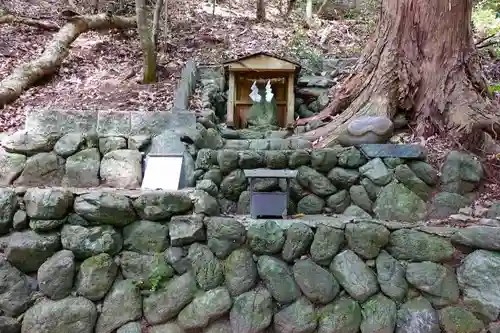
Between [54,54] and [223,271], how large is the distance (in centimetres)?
485

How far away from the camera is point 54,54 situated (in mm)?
6227

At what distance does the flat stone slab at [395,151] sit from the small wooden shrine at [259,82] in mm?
2083

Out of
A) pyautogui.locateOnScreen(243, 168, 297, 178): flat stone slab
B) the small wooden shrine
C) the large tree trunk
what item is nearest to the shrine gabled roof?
the small wooden shrine

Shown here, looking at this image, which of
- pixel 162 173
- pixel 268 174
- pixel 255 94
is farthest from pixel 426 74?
pixel 162 173

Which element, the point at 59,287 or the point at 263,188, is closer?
the point at 59,287

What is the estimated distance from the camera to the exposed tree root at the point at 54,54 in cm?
533

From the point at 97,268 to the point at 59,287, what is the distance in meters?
0.31

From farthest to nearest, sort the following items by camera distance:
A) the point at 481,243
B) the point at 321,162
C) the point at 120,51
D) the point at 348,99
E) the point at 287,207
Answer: the point at 120,51 < the point at 348,99 < the point at 321,162 < the point at 287,207 < the point at 481,243

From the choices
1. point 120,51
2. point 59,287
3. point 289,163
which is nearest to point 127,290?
A: point 59,287

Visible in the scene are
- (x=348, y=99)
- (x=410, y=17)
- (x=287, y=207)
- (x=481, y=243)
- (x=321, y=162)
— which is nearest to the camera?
(x=481, y=243)

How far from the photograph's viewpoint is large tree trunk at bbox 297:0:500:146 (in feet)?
13.8

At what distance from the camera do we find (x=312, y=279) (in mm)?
3090

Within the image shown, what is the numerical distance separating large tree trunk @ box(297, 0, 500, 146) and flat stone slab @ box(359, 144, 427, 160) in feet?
1.55

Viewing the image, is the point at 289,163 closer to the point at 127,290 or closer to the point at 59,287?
the point at 127,290
